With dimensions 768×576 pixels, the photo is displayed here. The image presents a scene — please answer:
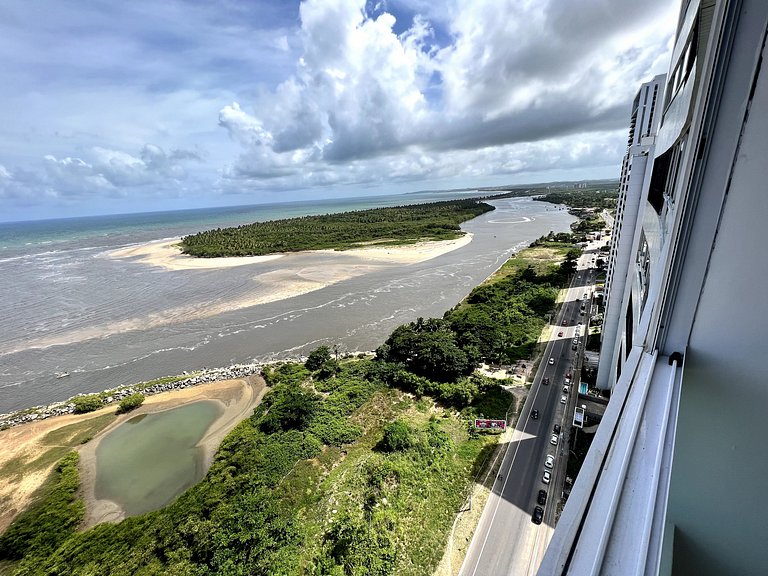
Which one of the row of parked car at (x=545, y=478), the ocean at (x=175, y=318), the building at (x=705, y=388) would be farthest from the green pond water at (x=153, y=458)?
the building at (x=705, y=388)

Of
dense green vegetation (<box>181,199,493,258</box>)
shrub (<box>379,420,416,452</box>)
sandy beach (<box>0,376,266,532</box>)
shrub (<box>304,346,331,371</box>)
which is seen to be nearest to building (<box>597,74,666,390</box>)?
shrub (<box>379,420,416,452</box>)

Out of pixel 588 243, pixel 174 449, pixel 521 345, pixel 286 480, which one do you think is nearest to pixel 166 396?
pixel 174 449

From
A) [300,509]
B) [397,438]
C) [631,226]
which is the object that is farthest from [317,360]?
[631,226]

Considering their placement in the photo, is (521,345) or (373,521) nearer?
(373,521)

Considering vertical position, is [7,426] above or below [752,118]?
below

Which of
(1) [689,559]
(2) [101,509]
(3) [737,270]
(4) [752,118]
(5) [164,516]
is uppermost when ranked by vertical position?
(4) [752,118]

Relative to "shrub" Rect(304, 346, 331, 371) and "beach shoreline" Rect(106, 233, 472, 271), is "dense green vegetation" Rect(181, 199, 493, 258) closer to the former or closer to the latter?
"beach shoreline" Rect(106, 233, 472, 271)

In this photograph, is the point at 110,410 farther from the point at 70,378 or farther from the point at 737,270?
the point at 737,270
